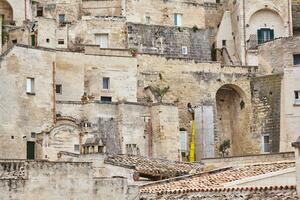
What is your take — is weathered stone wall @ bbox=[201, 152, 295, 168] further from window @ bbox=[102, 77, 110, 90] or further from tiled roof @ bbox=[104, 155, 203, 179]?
window @ bbox=[102, 77, 110, 90]

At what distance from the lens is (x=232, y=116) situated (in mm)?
73000

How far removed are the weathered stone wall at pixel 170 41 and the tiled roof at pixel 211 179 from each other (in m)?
33.5

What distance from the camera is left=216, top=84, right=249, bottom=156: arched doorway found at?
7119 centimetres

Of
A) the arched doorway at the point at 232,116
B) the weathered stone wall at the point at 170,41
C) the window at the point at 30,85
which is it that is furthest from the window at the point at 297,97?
the window at the point at 30,85

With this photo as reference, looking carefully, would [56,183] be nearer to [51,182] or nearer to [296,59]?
[51,182]

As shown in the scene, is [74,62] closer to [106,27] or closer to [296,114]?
[106,27]

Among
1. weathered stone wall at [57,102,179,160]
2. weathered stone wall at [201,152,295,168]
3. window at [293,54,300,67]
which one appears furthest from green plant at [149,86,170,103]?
weathered stone wall at [201,152,295,168]

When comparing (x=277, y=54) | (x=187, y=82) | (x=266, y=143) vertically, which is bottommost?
(x=266, y=143)

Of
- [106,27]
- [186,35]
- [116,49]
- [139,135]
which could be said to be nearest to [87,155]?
[139,135]

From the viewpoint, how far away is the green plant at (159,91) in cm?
6732

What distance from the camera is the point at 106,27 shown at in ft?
238

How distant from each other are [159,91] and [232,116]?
26.2 ft

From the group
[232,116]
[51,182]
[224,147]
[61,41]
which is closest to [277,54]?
[232,116]

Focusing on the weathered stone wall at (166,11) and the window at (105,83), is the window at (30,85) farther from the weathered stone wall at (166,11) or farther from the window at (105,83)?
the weathered stone wall at (166,11)
